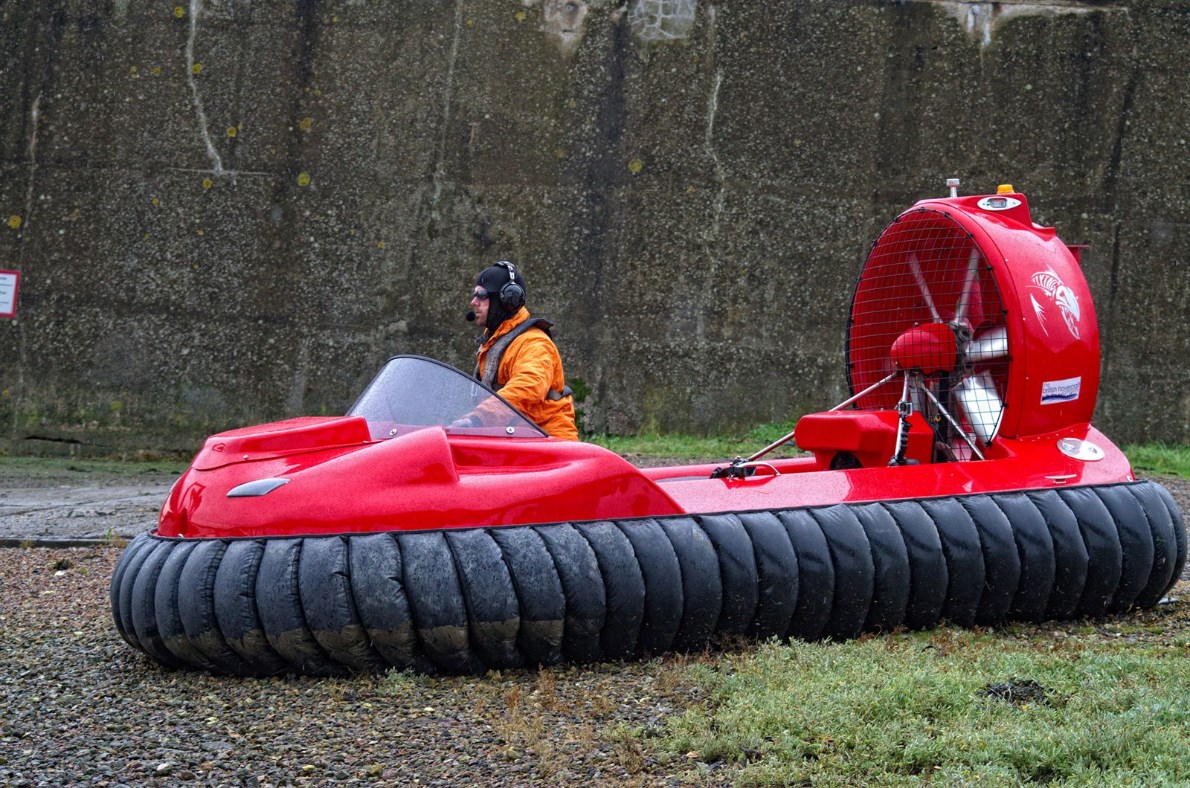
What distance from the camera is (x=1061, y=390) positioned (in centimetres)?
386

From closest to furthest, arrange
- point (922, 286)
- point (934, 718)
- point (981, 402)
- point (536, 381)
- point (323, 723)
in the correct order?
point (934, 718) < point (323, 723) < point (536, 381) < point (981, 402) < point (922, 286)

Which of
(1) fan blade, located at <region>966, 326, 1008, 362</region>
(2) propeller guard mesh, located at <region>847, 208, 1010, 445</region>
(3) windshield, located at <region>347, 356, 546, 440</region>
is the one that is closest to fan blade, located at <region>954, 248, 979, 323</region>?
(2) propeller guard mesh, located at <region>847, 208, 1010, 445</region>

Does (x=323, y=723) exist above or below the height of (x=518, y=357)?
below

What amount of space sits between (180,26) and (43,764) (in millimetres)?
6518

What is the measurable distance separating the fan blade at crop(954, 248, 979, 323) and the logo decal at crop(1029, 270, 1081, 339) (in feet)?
0.68

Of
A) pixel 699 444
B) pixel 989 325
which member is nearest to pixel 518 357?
pixel 989 325

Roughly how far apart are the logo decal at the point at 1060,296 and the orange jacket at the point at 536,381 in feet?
4.83

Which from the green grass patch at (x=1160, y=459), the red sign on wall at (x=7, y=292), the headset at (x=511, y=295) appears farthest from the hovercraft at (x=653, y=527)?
the red sign on wall at (x=7, y=292)

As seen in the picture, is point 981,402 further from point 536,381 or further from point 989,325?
point 536,381

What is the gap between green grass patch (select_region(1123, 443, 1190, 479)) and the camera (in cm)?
716

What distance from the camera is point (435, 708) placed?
8.62 ft

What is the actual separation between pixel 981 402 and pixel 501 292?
1544 mm

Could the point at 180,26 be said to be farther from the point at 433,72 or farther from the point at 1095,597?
the point at 1095,597

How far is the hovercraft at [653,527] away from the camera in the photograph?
2.80 m
